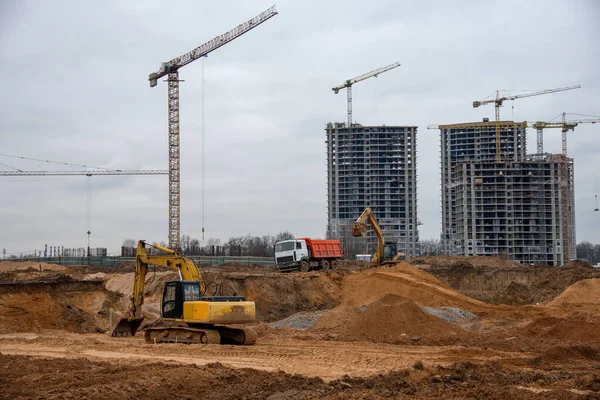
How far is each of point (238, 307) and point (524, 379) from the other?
34.0 ft

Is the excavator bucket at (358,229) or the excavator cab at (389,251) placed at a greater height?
the excavator bucket at (358,229)

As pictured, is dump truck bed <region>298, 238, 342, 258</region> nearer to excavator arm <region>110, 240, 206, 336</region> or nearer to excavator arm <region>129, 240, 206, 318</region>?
excavator arm <region>110, 240, 206, 336</region>

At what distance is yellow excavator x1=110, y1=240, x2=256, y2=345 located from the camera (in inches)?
950

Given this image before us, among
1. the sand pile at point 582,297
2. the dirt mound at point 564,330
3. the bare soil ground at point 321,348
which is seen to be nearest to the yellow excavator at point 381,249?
the bare soil ground at point 321,348

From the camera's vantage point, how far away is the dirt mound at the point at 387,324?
28.3 meters

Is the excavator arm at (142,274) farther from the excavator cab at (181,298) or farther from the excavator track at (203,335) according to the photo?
the excavator track at (203,335)

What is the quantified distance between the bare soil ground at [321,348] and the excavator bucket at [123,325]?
521mm

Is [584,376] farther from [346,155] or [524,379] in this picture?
[346,155]

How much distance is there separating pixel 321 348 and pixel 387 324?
5.59m

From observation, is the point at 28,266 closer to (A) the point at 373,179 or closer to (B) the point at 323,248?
(B) the point at 323,248

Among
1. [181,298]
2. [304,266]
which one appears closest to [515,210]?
[304,266]

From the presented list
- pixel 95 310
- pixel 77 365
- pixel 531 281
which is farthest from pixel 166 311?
pixel 531 281

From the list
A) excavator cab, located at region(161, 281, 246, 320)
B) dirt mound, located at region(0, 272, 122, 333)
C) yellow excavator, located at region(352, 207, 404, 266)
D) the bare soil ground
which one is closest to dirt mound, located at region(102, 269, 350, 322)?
the bare soil ground

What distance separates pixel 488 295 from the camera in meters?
52.4
